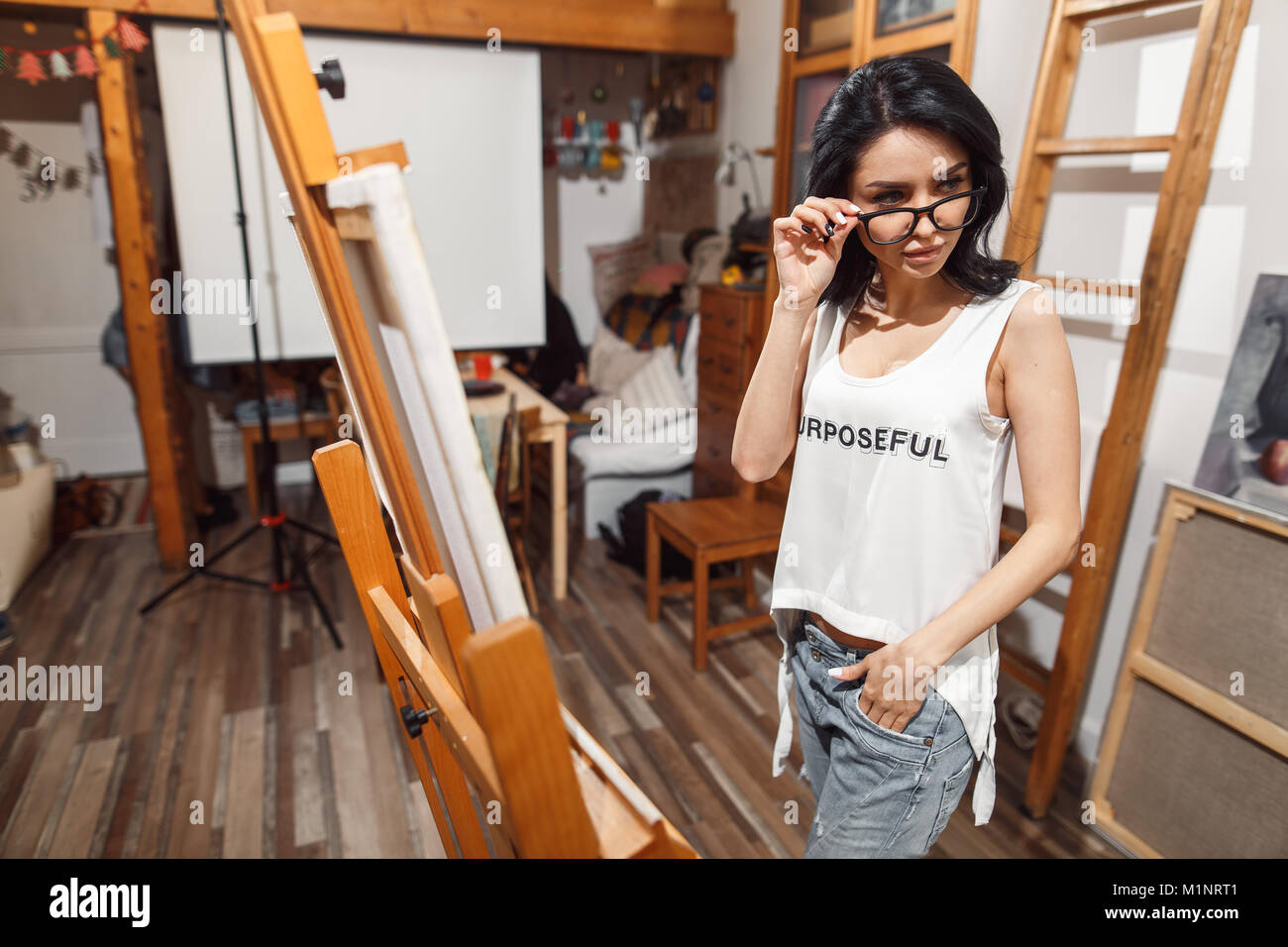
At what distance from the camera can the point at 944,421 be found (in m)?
0.85

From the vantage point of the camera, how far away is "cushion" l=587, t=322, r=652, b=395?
421cm

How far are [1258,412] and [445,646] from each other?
1.66m

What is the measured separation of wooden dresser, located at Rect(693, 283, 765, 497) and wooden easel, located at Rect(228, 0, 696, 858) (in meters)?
2.11

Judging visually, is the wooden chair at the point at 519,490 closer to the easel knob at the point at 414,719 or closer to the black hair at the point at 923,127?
the easel knob at the point at 414,719

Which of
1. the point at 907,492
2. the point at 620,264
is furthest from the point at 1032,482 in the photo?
the point at 620,264

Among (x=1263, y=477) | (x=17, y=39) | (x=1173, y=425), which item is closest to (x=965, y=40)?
(x=1173, y=425)

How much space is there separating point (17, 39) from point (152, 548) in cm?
259

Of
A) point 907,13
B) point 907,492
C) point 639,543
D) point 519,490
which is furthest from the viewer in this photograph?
point 639,543

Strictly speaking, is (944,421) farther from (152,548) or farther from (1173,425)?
(152,548)

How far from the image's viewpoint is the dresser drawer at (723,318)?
294 cm

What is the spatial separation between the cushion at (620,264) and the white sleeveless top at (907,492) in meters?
3.97

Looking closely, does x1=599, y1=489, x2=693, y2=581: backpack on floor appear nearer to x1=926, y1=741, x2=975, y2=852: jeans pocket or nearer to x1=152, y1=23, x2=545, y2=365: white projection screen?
x1=152, y1=23, x2=545, y2=365: white projection screen

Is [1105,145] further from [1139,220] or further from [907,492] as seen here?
[907,492]

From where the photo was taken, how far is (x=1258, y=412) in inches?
63.2
